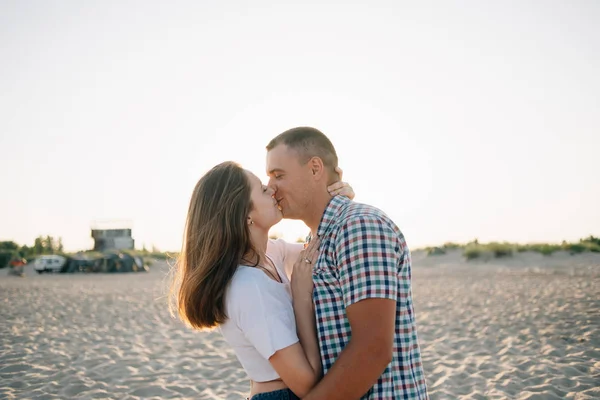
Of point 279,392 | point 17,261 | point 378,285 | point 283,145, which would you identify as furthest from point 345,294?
point 17,261

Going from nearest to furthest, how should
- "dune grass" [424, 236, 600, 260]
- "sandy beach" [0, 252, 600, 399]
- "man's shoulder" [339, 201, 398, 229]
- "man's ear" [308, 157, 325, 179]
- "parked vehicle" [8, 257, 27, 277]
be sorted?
"man's shoulder" [339, 201, 398, 229] < "man's ear" [308, 157, 325, 179] < "sandy beach" [0, 252, 600, 399] < "dune grass" [424, 236, 600, 260] < "parked vehicle" [8, 257, 27, 277]

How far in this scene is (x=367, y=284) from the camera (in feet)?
6.88

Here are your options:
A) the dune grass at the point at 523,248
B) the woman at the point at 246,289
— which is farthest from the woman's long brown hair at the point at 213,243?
the dune grass at the point at 523,248

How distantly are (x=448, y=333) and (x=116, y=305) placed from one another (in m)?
9.15

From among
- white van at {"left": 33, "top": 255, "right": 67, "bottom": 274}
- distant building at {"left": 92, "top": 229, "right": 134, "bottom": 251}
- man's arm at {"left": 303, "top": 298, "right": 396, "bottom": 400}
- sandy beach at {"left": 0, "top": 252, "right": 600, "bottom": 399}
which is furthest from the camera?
distant building at {"left": 92, "top": 229, "right": 134, "bottom": 251}

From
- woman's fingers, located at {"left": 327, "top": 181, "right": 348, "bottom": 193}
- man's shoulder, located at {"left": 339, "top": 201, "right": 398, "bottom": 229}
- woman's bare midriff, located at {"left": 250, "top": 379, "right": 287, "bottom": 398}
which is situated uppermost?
woman's fingers, located at {"left": 327, "top": 181, "right": 348, "bottom": 193}

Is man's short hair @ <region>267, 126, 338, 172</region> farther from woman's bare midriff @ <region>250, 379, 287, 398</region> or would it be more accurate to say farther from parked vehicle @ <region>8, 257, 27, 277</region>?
parked vehicle @ <region>8, 257, 27, 277</region>

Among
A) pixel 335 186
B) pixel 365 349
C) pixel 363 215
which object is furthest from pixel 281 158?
pixel 365 349

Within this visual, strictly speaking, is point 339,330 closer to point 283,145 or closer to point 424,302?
point 283,145

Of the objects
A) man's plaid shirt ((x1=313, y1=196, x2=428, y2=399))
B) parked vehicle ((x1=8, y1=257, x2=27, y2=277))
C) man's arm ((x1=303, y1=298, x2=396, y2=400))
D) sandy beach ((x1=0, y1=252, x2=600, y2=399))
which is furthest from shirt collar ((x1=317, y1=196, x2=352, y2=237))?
parked vehicle ((x1=8, y1=257, x2=27, y2=277))

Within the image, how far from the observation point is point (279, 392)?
239 centimetres

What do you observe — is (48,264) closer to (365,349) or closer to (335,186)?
(335,186)

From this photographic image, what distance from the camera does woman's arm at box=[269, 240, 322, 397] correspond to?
223 cm

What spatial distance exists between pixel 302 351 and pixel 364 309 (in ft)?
1.15
